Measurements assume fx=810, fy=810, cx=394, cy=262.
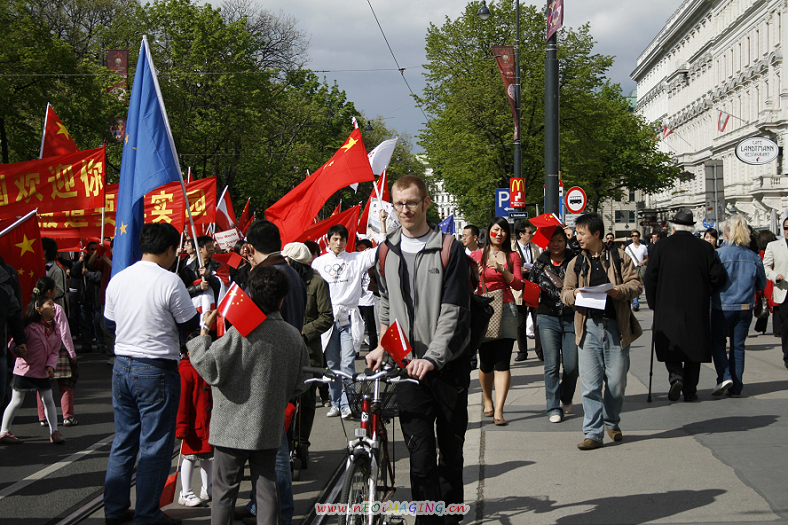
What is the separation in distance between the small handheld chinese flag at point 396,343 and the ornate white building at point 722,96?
24.3m

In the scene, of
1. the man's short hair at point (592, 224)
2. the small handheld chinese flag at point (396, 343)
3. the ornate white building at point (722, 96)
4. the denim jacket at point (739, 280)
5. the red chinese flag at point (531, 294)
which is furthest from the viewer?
the ornate white building at point (722, 96)

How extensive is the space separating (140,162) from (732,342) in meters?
6.36

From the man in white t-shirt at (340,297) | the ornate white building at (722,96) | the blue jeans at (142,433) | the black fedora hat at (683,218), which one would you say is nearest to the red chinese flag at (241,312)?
the blue jeans at (142,433)

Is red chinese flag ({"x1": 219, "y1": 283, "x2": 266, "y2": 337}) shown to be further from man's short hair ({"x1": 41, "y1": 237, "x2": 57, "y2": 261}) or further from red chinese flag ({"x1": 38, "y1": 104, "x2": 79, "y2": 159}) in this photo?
red chinese flag ({"x1": 38, "y1": 104, "x2": 79, "y2": 159})

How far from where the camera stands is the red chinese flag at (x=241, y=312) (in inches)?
157

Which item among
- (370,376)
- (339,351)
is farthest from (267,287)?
(339,351)

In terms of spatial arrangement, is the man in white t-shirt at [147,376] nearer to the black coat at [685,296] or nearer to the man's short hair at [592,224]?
the man's short hair at [592,224]

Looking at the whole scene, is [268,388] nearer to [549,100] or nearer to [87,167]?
[87,167]

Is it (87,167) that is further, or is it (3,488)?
(87,167)

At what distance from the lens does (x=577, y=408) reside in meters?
8.33

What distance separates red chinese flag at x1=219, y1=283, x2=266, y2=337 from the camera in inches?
157

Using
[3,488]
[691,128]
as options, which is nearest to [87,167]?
[3,488]

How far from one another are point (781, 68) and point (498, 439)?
5551cm

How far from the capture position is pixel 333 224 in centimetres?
1323
